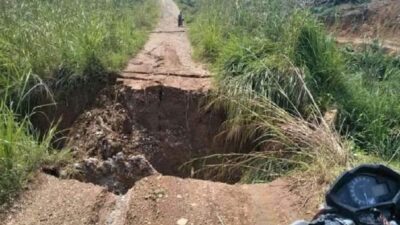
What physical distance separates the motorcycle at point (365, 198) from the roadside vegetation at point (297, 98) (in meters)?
1.62

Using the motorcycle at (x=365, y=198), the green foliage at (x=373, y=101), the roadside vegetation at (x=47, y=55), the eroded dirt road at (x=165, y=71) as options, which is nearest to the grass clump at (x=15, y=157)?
the roadside vegetation at (x=47, y=55)

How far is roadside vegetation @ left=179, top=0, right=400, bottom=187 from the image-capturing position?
3.56 meters

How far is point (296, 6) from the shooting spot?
5008 millimetres

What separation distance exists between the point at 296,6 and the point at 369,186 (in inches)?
150

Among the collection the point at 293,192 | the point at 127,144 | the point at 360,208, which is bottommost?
the point at 127,144

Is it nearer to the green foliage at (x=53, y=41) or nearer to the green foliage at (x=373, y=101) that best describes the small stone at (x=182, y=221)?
the green foliage at (x=373, y=101)

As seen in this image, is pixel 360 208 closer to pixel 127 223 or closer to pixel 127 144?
pixel 127 223

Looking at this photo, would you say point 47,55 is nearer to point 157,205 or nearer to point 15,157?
point 15,157

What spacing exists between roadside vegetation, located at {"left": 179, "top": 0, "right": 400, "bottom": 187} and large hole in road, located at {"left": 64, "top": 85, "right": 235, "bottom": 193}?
0.21m

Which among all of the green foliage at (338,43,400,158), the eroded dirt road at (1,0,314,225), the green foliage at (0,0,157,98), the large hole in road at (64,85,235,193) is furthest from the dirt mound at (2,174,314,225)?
the green foliage at (0,0,157,98)

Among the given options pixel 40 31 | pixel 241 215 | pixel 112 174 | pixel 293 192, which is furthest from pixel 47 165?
pixel 40 31

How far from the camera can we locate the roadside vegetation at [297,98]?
3564mm

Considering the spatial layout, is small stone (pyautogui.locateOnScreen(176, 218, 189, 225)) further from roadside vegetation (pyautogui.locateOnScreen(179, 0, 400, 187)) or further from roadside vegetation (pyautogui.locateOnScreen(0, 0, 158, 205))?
roadside vegetation (pyautogui.locateOnScreen(0, 0, 158, 205))

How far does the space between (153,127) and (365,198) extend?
3.31 meters
